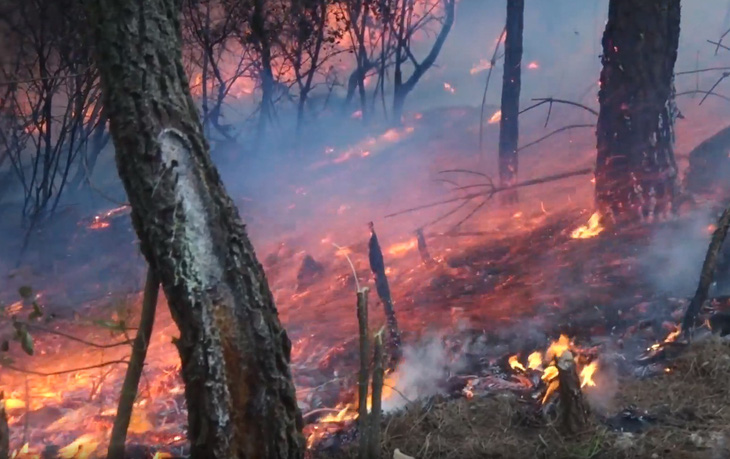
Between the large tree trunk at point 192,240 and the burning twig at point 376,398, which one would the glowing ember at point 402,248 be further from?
the large tree trunk at point 192,240

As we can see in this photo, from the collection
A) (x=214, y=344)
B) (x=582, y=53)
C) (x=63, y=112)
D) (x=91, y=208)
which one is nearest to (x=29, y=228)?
(x=91, y=208)

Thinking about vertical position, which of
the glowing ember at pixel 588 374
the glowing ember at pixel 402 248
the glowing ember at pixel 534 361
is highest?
the glowing ember at pixel 402 248

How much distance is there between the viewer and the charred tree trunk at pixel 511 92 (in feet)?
30.5

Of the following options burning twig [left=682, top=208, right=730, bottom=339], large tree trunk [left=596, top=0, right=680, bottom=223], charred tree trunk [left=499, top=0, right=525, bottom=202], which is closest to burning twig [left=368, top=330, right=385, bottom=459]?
burning twig [left=682, top=208, right=730, bottom=339]

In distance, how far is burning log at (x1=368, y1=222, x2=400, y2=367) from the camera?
197 inches

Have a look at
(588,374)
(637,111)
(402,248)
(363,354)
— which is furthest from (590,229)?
(363,354)

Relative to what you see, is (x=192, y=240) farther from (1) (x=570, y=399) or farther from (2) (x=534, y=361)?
(2) (x=534, y=361)

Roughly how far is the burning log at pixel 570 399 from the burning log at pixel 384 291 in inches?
69.0

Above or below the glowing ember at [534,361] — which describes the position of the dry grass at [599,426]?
above

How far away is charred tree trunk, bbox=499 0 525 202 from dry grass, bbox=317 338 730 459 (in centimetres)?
527

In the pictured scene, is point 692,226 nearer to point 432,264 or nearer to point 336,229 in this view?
point 432,264

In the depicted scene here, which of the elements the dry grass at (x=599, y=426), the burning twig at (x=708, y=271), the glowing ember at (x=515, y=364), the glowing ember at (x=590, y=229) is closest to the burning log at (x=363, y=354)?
the dry grass at (x=599, y=426)

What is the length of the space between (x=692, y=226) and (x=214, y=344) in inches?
204

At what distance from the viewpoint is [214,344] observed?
9.33ft
